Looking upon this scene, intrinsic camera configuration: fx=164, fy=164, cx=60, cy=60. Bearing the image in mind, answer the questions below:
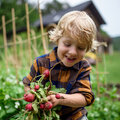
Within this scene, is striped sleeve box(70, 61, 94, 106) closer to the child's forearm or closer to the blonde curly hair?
the child's forearm

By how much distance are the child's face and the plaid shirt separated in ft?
0.35

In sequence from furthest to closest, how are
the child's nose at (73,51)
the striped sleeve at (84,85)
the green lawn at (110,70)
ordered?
the green lawn at (110,70), the striped sleeve at (84,85), the child's nose at (73,51)

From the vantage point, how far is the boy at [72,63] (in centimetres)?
108

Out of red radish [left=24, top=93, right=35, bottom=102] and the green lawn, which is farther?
the green lawn

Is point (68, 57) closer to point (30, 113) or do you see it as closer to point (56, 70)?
point (56, 70)

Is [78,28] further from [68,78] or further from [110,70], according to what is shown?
[110,70]

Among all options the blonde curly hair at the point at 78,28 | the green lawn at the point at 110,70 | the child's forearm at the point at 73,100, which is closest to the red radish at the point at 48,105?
the child's forearm at the point at 73,100

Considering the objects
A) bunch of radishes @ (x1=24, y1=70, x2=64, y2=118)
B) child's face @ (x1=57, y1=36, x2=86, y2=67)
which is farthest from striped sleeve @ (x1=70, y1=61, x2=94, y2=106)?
bunch of radishes @ (x1=24, y1=70, x2=64, y2=118)

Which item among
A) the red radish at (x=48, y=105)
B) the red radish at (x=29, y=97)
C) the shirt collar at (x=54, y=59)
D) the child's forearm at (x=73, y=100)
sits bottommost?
the child's forearm at (x=73, y=100)

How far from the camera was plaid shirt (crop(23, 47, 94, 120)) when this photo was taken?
1.24 meters

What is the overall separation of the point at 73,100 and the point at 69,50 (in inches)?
13.5

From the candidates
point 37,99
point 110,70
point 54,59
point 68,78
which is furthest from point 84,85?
point 110,70

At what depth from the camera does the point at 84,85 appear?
1.24 meters

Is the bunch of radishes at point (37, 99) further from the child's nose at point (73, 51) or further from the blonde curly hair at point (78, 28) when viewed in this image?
the blonde curly hair at point (78, 28)
